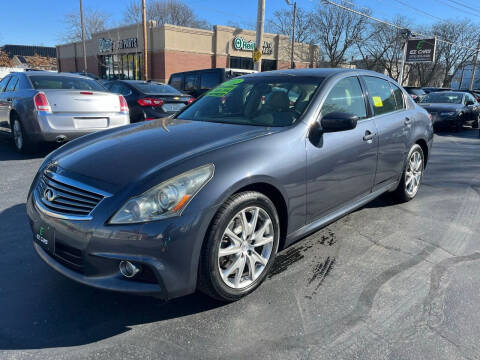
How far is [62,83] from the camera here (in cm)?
680

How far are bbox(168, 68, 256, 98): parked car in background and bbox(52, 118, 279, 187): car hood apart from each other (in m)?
9.14

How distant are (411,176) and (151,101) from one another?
593 cm

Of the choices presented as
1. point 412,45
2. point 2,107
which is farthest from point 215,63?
point 2,107

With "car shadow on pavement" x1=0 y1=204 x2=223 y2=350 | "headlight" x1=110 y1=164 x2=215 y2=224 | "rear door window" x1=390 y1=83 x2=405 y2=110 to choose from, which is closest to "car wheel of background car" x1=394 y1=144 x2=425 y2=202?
"rear door window" x1=390 y1=83 x2=405 y2=110

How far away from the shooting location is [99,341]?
85.7 inches

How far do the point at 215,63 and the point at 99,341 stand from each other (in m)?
35.2

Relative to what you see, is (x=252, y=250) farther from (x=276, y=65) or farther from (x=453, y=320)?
(x=276, y=65)

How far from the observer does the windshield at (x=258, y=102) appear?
318 centimetres

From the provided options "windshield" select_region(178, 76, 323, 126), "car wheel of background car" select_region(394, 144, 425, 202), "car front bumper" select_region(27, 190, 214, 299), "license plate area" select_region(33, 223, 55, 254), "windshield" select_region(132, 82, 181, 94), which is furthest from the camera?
"windshield" select_region(132, 82, 181, 94)

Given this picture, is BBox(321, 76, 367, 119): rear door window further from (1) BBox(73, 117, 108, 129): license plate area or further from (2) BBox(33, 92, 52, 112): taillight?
(2) BBox(33, 92, 52, 112): taillight

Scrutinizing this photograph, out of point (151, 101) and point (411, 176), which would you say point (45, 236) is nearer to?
point (411, 176)

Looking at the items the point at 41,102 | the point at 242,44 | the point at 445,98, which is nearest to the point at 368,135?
the point at 41,102

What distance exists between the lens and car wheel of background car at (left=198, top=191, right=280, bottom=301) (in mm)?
2279

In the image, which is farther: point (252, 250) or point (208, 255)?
point (252, 250)
